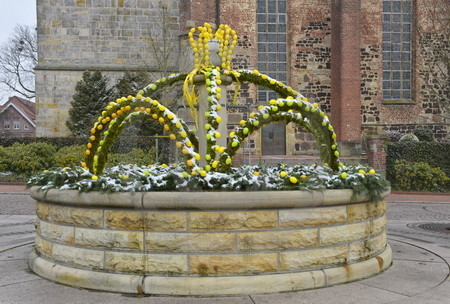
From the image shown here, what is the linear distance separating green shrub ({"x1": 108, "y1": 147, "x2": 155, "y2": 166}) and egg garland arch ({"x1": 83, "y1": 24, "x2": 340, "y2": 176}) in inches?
457

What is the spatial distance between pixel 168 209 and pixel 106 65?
21.3 meters

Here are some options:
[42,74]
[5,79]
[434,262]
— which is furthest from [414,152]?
[5,79]

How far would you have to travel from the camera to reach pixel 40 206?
5.75 metres

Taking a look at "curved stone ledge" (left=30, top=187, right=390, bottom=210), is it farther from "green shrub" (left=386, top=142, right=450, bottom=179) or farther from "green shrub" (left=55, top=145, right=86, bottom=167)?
"green shrub" (left=386, top=142, right=450, bottom=179)

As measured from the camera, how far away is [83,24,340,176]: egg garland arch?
17.9ft

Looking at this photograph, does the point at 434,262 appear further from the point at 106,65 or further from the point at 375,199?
the point at 106,65

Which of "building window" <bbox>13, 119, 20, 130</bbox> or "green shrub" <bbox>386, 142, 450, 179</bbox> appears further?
"building window" <bbox>13, 119, 20, 130</bbox>

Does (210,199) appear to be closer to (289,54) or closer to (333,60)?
(333,60)

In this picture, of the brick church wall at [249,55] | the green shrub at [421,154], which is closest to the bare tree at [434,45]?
the brick church wall at [249,55]

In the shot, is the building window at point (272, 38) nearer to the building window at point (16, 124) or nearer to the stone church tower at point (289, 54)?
the stone church tower at point (289, 54)

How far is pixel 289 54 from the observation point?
24016mm

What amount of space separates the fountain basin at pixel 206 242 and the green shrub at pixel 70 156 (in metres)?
14.1

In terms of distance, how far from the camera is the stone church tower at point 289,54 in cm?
2356

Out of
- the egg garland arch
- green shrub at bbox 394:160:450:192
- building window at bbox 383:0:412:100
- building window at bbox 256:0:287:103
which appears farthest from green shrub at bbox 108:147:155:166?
building window at bbox 383:0:412:100
